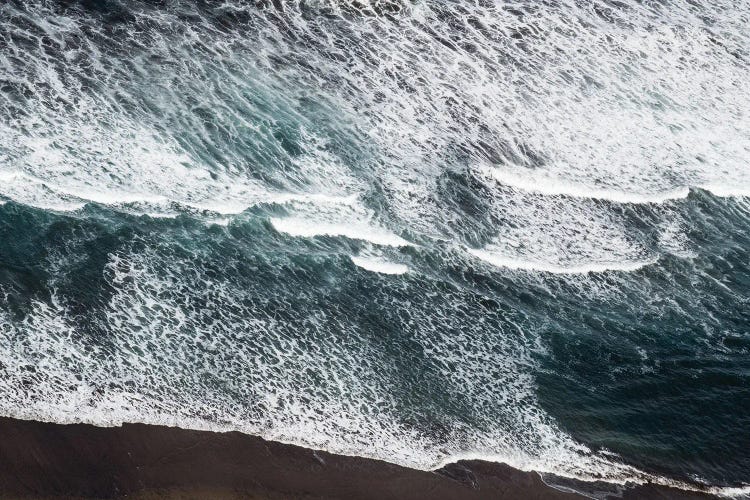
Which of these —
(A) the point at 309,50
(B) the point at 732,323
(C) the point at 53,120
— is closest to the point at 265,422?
(C) the point at 53,120

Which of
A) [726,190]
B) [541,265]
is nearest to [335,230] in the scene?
[541,265]

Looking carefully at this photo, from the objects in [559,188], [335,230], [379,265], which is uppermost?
[559,188]

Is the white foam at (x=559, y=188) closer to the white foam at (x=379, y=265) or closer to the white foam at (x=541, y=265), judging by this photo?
the white foam at (x=541, y=265)

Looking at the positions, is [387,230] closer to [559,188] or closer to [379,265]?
[379,265]

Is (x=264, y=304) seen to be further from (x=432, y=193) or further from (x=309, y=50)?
(x=309, y=50)

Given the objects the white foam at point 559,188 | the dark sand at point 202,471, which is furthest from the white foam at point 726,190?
the dark sand at point 202,471

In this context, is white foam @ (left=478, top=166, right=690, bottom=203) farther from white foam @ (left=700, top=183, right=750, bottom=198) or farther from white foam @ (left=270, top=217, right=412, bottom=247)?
white foam @ (left=270, top=217, right=412, bottom=247)
